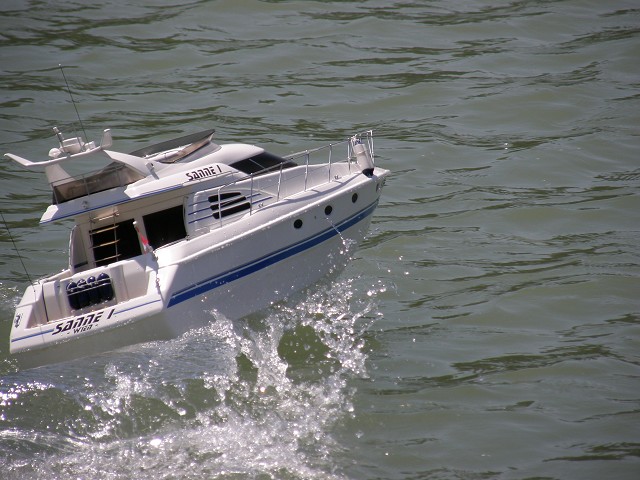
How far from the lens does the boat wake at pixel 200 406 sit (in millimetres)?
10398

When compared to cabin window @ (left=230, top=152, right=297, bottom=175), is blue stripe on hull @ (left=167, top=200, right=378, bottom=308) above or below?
below

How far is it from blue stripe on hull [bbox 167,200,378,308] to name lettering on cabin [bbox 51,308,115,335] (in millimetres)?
841

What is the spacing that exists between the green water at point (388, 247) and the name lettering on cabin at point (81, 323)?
0.43 metres

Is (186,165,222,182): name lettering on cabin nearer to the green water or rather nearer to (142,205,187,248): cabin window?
(142,205,187,248): cabin window

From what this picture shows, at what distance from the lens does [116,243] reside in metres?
12.7

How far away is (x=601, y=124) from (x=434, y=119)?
3.33 m

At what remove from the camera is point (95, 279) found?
12.1m

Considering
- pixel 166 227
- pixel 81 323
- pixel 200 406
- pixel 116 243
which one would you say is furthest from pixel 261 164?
pixel 200 406

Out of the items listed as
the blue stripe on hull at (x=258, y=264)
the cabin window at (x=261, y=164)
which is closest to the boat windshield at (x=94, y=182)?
the cabin window at (x=261, y=164)

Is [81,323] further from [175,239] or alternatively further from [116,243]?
[175,239]

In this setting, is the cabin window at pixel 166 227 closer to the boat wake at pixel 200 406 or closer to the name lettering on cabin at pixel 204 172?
the name lettering on cabin at pixel 204 172

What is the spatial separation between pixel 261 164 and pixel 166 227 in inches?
63.1

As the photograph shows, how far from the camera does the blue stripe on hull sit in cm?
1188

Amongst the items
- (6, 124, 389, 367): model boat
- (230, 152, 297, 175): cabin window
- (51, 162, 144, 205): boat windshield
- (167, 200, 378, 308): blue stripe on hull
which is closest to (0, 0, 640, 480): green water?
(6, 124, 389, 367): model boat
